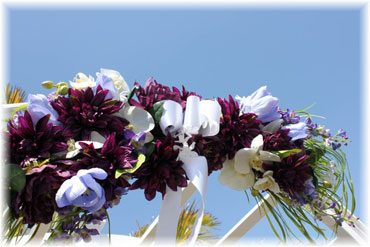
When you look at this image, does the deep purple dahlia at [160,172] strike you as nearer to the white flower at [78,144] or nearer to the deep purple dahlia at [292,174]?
the white flower at [78,144]

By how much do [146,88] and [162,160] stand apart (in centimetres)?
21

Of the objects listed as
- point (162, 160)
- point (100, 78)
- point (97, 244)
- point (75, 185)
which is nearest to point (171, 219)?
point (162, 160)

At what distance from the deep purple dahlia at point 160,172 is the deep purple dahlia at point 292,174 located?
254mm

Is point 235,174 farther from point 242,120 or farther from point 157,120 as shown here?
point 157,120

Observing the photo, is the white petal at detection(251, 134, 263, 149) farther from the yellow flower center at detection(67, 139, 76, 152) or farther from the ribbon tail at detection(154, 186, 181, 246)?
the yellow flower center at detection(67, 139, 76, 152)

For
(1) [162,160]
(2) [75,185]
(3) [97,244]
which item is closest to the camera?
(2) [75,185]

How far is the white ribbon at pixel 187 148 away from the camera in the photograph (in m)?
0.90

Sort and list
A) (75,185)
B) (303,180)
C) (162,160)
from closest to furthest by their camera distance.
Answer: (75,185)
(162,160)
(303,180)

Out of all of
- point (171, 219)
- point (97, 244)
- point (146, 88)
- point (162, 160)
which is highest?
point (146, 88)

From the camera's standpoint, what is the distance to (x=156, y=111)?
3.18 feet

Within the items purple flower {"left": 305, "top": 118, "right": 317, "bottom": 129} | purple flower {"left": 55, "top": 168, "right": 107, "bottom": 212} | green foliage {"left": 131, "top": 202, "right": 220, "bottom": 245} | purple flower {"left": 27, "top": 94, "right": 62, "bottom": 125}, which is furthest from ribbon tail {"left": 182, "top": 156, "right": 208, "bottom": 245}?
green foliage {"left": 131, "top": 202, "right": 220, "bottom": 245}

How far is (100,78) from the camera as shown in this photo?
0.98 meters

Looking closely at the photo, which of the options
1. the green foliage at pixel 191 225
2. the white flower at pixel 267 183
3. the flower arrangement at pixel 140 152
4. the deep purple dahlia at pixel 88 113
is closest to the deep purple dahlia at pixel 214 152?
the flower arrangement at pixel 140 152

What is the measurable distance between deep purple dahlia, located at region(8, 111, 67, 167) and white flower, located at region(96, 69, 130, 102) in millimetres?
163
